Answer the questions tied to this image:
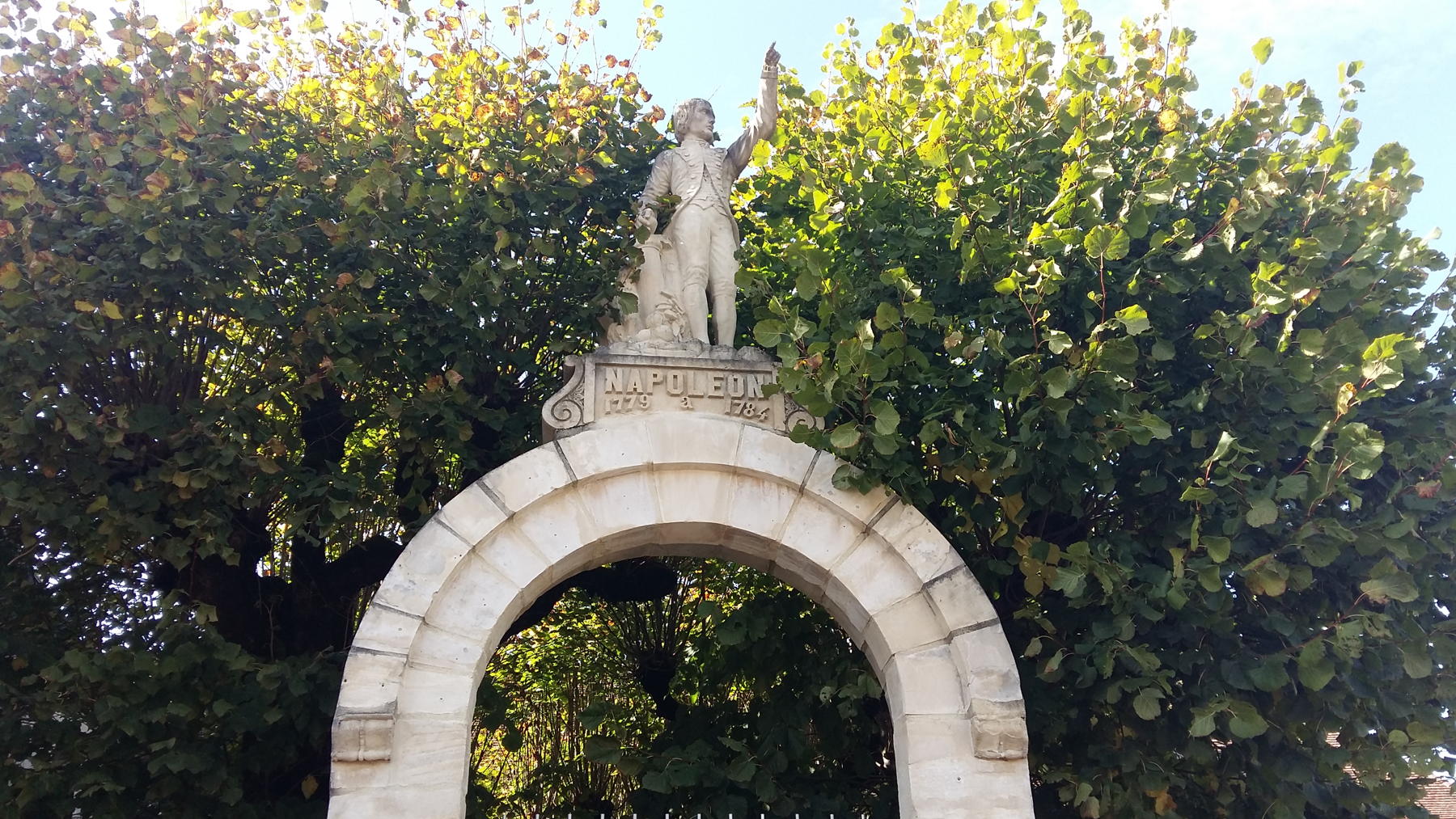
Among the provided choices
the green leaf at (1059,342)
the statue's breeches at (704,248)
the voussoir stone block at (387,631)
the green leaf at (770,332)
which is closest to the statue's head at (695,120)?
the statue's breeches at (704,248)

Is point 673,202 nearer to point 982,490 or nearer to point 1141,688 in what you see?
point 982,490

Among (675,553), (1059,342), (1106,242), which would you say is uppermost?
(1106,242)

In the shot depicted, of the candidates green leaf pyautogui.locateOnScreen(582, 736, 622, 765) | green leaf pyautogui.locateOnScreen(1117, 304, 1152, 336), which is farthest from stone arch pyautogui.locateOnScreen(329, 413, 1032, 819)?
green leaf pyautogui.locateOnScreen(582, 736, 622, 765)

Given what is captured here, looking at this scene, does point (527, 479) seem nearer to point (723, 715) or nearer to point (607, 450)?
point (607, 450)

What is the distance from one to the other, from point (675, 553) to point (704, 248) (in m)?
2.15

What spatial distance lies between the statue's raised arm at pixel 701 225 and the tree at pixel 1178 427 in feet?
2.19

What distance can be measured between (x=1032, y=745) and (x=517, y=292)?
5.08 meters

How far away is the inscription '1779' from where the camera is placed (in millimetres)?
6258

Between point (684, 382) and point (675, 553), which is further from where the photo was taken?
point (675, 553)

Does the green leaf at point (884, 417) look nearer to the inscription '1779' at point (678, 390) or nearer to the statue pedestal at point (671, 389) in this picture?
the statue pedestal at point (671, 389)

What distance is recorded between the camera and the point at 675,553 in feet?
21.5

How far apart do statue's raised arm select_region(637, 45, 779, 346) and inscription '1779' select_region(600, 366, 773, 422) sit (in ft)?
1.12

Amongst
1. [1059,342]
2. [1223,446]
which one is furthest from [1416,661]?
[1059,342]

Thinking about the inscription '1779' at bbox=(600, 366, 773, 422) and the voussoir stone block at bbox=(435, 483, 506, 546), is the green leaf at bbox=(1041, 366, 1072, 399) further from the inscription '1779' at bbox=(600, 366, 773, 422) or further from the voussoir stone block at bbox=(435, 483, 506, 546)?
the voussoir stone block at bbox=(435, 483, 506, 546)
